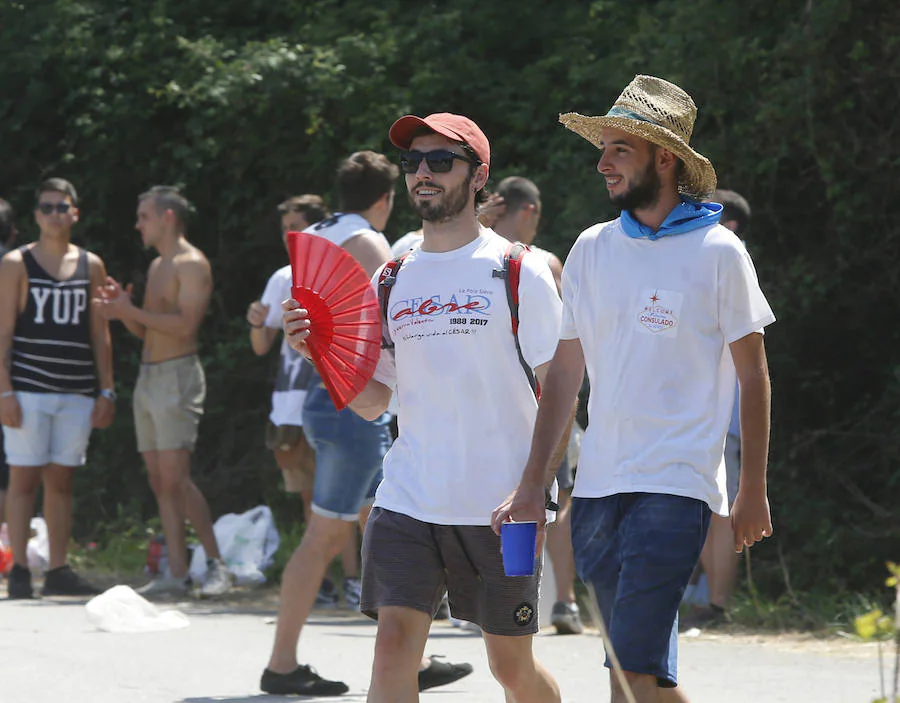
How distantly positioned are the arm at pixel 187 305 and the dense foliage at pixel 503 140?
5.89ft

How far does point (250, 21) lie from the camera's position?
12.5 meters

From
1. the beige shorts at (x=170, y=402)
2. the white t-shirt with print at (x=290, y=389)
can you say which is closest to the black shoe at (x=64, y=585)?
the beige shorts at (x=170, y=402)

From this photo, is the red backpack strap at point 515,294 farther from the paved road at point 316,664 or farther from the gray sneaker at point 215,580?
the gray sneaker at point 215,580

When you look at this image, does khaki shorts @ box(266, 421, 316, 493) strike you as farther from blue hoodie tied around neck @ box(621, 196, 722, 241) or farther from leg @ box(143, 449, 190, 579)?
blue hoodie tied around neck @ box(621, 196, 722, 241)

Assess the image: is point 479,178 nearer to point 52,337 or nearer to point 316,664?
point 316,664

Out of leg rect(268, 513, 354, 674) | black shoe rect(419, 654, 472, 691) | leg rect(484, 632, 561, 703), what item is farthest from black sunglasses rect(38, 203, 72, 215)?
leg rect(484, 632, 561, 703)

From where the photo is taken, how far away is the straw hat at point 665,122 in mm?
4277

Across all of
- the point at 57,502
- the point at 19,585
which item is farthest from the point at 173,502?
the point at 19,585

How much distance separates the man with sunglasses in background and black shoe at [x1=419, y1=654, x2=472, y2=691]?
4.04 m

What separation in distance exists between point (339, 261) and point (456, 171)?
1.47 feet

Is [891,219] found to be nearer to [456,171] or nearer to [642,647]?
[456,171]

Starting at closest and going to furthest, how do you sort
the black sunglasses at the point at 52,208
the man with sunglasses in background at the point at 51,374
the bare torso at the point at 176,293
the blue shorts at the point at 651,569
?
the blue shorts at the point at 651,569 → the man with sunglasses in background at the point at 51,374 → the bare torso at the point at 176,293 → the black sunglasses at the point at 52,208

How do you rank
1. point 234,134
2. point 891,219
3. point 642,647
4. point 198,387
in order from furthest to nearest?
point 234,134 < point 198,387 < point 891,219 < point 642,647

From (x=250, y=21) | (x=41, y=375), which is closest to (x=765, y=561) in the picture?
(x=41, y=375)
